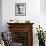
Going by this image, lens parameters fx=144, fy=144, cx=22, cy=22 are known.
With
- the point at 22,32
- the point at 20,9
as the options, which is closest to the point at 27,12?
the point at 20,9

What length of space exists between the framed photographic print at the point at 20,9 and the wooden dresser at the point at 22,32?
481 mm

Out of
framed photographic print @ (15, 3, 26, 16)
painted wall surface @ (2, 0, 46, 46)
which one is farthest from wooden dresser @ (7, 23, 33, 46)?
framed photographic print @ (15, 3, 26, 16)

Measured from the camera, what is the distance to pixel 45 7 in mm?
6152

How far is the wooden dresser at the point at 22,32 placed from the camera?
556 cm

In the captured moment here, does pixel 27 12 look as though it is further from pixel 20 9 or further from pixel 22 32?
pixel 22 32

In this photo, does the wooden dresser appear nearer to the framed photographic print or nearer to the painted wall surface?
the painted wall surface

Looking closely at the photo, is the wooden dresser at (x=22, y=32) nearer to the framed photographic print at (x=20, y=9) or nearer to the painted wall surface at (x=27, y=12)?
the painted wall surface at (x=27, y=12)

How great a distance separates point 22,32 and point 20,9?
0.93 metres

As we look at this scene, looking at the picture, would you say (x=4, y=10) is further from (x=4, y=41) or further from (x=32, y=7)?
(x=4, y=41)

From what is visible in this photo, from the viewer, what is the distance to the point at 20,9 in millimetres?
5754

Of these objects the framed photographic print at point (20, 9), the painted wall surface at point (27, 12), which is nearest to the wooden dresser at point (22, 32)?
the painted wall surface at point (27, 12)

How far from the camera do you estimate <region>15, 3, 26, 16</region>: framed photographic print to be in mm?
5750

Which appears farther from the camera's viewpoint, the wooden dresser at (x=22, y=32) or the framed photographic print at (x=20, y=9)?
the framed photographic print at (x=20, y=9)

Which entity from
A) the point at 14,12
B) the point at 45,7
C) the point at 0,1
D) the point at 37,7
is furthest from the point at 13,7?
the point at 45,7
